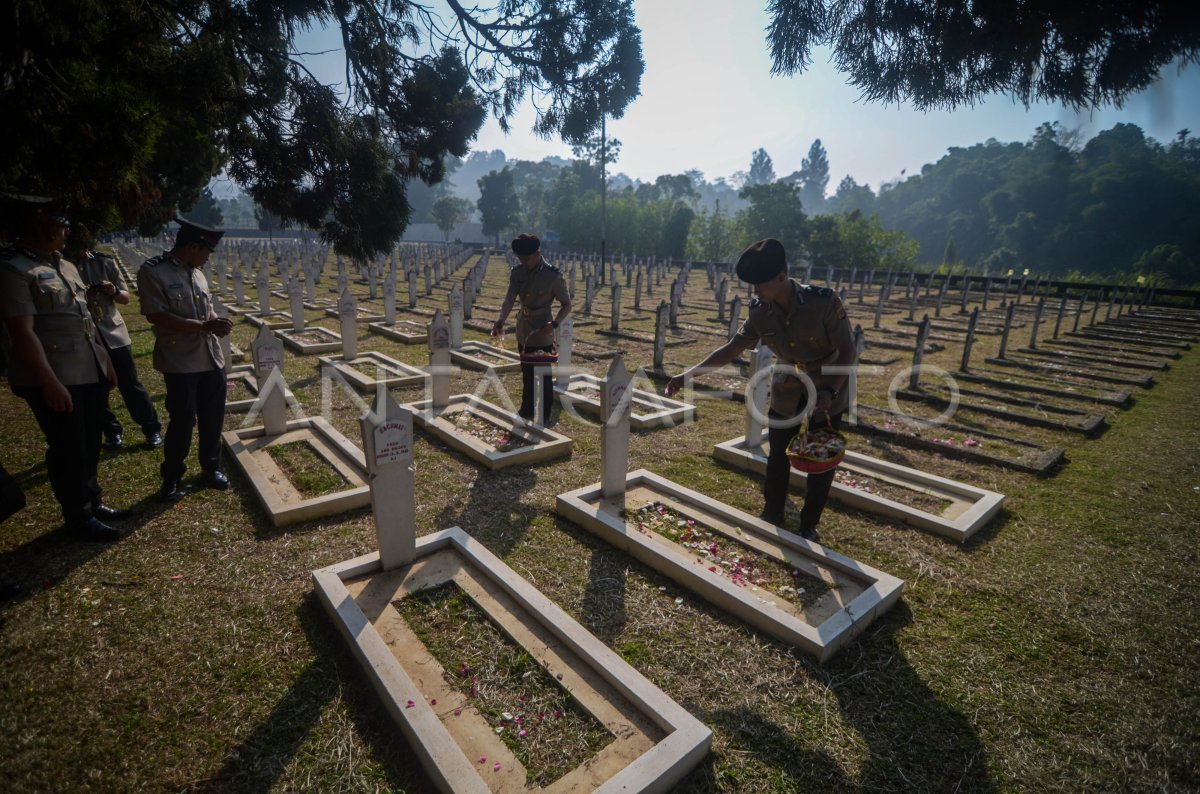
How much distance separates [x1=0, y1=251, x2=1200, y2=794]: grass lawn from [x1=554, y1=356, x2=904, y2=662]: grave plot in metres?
0.12

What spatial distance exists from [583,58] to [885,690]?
720 centimetres

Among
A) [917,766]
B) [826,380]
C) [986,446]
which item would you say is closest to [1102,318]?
[986,446]

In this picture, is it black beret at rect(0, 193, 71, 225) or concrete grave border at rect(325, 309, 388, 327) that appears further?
concrete grave border at rect(325, 309, 388, 327)

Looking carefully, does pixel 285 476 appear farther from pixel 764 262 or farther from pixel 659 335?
pixel 659 335

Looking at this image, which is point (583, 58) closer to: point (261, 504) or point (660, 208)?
point (261, 504)

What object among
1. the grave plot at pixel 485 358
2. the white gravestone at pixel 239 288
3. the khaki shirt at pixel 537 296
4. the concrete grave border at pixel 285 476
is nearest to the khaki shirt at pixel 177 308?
the concrete grave border at pixel 285 476

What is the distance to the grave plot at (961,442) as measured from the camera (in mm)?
5440

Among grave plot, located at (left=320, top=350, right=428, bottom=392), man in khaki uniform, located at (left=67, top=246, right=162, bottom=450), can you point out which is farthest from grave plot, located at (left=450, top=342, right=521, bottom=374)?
man in khaki uniform, located at (left=67, top=246, right=162, bottom=450)

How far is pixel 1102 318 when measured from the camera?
1680 cm

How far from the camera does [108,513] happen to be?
378cm

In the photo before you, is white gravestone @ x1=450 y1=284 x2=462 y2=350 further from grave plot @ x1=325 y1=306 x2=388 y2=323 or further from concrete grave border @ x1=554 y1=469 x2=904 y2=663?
concrete grave border @ x1=554 y1=469 x2=904 y2=663

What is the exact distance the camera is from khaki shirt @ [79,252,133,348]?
471cm

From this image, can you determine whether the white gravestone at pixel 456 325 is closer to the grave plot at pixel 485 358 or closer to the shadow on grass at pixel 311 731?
the grave plot at pixel 485 358

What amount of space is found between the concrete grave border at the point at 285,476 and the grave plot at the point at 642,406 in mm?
2697
